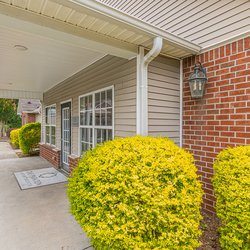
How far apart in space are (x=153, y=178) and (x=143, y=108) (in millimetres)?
1246

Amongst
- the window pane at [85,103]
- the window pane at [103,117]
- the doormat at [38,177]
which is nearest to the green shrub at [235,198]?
the window pane at [103,117]

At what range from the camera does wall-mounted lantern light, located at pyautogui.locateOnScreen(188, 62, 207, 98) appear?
2828 millimetres

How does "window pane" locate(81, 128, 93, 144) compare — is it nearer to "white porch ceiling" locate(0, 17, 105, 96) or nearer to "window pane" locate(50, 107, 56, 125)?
"white porch ceiling" locate(0, 17, 105, 96)

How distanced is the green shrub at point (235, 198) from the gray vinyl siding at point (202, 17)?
5.99 ft

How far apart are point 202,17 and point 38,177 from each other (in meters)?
5.74

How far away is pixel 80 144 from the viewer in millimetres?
4969

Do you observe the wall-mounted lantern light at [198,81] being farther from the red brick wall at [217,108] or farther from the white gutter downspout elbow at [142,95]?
the white gutter downspout elbow at [142,95]

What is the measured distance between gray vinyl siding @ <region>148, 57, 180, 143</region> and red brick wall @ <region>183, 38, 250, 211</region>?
0.16 meters

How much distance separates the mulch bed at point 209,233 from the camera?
225 cm

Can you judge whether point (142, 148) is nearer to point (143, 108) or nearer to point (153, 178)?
point (153, 178)

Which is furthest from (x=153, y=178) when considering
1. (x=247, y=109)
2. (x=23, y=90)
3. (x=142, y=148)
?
(x=23, y=90)

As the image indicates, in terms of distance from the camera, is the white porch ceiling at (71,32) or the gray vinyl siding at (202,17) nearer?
the white porch ceiling at (71,32)

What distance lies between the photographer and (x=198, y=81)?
9.30ft

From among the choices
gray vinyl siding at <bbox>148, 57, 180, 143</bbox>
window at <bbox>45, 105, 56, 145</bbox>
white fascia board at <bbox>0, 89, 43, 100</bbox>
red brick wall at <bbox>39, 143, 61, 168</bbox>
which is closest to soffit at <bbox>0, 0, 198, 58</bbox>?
gray vinyl siding at <bbox>148, 57, 180, 143</bbox>
